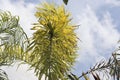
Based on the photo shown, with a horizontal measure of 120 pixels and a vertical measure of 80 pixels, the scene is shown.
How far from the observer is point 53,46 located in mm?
8125

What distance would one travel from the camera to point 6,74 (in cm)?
897

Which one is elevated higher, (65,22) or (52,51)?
(65,22)

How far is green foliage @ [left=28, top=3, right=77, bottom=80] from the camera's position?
805cm

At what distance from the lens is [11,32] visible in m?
8.57

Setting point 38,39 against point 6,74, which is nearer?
point 38,39

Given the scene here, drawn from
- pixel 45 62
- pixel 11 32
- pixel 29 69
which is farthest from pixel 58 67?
pixel 11 32

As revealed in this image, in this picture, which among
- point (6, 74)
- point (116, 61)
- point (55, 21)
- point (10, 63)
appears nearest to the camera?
point (116, 61)

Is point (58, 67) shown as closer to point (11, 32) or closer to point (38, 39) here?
point (38, 39)

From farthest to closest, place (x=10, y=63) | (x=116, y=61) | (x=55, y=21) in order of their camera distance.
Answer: (x=10, y=63) < (x=55, y=21) < (x=116, y=61)

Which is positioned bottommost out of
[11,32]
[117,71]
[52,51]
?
[117,71]

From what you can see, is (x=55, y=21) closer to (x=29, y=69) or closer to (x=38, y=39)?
(x=38, y=39)

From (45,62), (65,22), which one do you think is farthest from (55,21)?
(45,62)

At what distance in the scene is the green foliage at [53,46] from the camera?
805cm

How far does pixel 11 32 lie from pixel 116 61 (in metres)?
2.62
